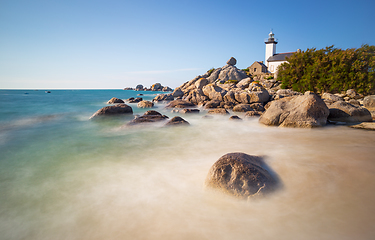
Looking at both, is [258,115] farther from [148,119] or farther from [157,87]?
[157,87]

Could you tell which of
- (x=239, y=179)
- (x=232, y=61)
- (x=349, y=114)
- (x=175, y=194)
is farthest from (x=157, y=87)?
(x=239, y=179)

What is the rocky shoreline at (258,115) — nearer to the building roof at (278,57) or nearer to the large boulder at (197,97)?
the large boulder at (197,97)

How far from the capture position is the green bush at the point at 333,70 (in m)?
18.7

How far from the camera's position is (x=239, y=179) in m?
3.35

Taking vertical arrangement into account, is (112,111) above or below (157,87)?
below

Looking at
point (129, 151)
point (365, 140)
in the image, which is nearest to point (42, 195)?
point (129, 151)

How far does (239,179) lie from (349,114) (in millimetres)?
10076

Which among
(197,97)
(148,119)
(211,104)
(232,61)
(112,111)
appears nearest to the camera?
(148,119)

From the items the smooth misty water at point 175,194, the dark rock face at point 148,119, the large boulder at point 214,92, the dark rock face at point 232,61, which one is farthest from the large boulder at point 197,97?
the dark rock face at point 232,61

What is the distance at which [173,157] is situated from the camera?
5.71 metres

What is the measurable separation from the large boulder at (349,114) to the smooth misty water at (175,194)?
12.2 ft

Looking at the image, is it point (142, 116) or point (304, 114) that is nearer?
point (304, 114)

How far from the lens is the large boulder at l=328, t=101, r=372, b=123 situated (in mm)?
9922

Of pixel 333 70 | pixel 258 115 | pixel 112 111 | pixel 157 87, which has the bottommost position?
pixel 258 115
